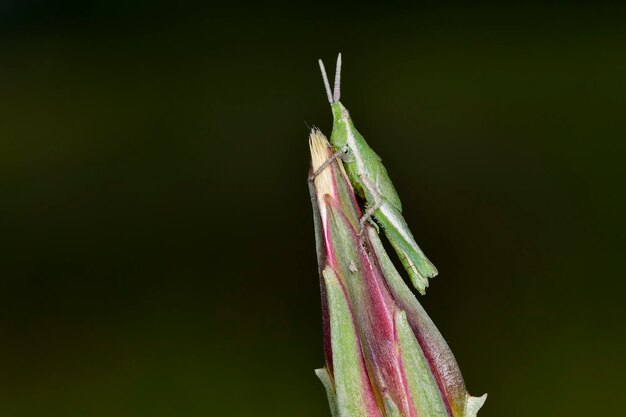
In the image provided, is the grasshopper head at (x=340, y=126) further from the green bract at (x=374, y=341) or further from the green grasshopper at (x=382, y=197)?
the green bract at (x=374, y=341)

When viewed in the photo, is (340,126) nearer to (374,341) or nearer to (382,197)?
(382,197)

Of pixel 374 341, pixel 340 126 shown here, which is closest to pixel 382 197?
pixel 340 126

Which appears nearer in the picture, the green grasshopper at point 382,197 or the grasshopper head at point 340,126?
the green grasshopper at point 382,197

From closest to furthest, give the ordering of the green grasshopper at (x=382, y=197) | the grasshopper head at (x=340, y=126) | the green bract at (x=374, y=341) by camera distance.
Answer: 1. the green bract at (x=374, y=341)
2. the green grasshopper at (x=382, y=197)
3. the grasshopper head at (x=340, y=126)

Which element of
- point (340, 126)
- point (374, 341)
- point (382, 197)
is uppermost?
point (340, 126)

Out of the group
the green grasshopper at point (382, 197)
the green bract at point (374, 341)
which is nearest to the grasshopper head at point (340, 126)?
the green grasshopper at point (382, 197)

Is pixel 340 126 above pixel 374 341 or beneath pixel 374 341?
above

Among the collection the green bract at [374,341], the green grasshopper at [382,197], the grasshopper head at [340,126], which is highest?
the grasshopper head at [340,126]

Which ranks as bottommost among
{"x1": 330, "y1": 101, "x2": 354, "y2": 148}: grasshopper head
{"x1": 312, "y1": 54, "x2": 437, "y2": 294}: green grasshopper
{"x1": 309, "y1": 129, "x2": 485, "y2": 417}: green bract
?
{"x1": 309, "y1": 129, "x2": 485, "y2": 417}: green bract

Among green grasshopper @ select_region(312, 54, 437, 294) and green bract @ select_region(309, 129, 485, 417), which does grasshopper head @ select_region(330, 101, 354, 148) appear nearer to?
green grasshopper @ select_region(312, 54, 437, 294)

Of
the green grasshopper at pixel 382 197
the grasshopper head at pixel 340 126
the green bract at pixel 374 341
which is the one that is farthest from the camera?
the grasshopper head at pixel 340 126

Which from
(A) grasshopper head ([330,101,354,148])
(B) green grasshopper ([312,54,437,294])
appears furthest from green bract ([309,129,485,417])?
(A) grasshopper head ([330,101,354,148])

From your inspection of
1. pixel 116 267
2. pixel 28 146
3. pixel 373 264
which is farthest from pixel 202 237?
pixel 373 264
